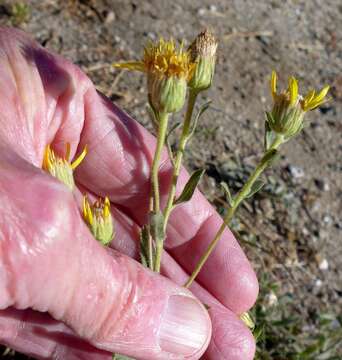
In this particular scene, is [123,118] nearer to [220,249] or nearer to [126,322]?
[220,249]

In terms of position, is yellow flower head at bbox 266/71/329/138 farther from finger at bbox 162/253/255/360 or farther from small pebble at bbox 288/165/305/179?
small pebble at bbox 288/165/305/179

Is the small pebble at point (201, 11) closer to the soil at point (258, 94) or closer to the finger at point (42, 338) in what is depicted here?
the soil at point (258, 94)

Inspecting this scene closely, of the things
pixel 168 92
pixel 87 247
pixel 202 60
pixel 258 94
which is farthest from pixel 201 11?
pixel 87 247

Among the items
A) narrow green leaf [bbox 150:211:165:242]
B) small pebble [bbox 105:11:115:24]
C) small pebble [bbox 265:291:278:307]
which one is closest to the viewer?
narrow green leaf [bbox 150:211:165:242]

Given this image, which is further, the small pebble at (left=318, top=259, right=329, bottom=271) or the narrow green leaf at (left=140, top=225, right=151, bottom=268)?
the small pebble at (left=318, top=259, right=329, bottom=271)

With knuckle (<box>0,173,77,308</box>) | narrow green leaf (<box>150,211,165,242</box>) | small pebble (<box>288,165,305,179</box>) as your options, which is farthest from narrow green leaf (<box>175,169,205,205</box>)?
small pebble (<box>288,165,305,179</box>)

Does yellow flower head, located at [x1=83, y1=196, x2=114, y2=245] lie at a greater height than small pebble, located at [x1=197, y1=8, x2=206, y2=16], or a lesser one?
lesser
